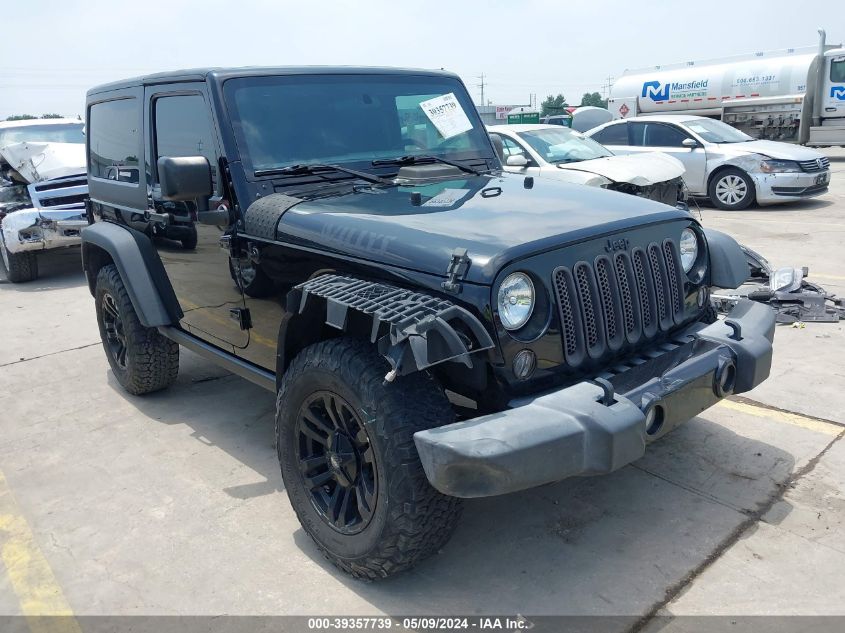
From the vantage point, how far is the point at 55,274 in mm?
9828

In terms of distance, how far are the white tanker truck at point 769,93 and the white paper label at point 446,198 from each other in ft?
59.3

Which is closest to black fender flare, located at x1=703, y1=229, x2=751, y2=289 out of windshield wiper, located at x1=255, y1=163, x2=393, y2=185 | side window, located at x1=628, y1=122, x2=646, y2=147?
windshield wiper, located at x1=255, y1=163, x2=393, y2=185

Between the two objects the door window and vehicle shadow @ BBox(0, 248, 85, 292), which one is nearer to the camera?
vehicle shadow @ BBox(0, 248, 85, 292)

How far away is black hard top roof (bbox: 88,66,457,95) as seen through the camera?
11.8ft

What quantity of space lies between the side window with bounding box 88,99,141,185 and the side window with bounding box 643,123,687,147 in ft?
30.9

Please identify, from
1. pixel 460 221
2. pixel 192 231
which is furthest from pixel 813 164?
pixel 192 231

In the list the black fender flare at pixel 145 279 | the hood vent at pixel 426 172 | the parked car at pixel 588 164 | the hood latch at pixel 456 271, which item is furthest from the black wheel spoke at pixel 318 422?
the parked car at pixel 588 164

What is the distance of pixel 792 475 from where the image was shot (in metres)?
3.49

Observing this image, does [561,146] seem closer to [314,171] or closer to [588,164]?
[588,164]

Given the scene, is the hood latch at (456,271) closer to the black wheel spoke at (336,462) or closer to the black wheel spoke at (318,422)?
the black wheel spoke at (336,462)

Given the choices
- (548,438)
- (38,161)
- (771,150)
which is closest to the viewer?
(548,438)

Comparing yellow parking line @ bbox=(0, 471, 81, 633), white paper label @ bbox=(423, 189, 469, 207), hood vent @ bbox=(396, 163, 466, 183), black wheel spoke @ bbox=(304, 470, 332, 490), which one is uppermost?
hood vent @ bbox=(396, 163, 466, 183)

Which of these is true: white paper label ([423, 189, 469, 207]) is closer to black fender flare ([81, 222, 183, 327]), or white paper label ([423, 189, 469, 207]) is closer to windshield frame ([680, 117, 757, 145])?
black fender flare ([81, 222, 183, 327])

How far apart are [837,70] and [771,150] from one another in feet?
29.2
